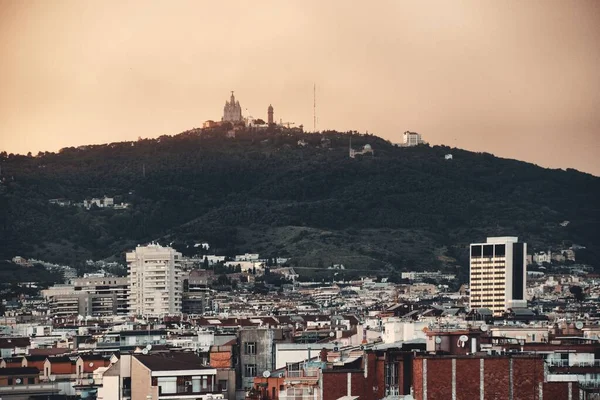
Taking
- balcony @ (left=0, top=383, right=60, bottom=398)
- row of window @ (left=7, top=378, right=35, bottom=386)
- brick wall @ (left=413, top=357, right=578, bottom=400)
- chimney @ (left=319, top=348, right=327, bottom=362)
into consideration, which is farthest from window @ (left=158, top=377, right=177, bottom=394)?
row of window @ (left=7, top=378, right=35, bottom=386)

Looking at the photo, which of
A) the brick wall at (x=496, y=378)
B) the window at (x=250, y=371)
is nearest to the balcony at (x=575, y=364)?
the window at (x=250, y=371)

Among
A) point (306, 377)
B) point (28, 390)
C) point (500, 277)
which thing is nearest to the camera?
point (306, 377)

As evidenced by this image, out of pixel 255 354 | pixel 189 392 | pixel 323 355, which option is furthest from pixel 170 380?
pixel 255 354

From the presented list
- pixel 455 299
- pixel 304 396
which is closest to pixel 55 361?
pixel 304 396

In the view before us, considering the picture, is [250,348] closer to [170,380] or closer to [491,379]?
[170,380]

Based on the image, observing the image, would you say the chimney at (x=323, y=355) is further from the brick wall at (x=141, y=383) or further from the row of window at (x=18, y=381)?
the row of window at (x=18, y=381)

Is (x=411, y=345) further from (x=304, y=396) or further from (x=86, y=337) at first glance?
(x=86, y=337)

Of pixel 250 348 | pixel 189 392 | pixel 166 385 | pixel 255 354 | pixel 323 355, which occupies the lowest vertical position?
pixel 189 392
